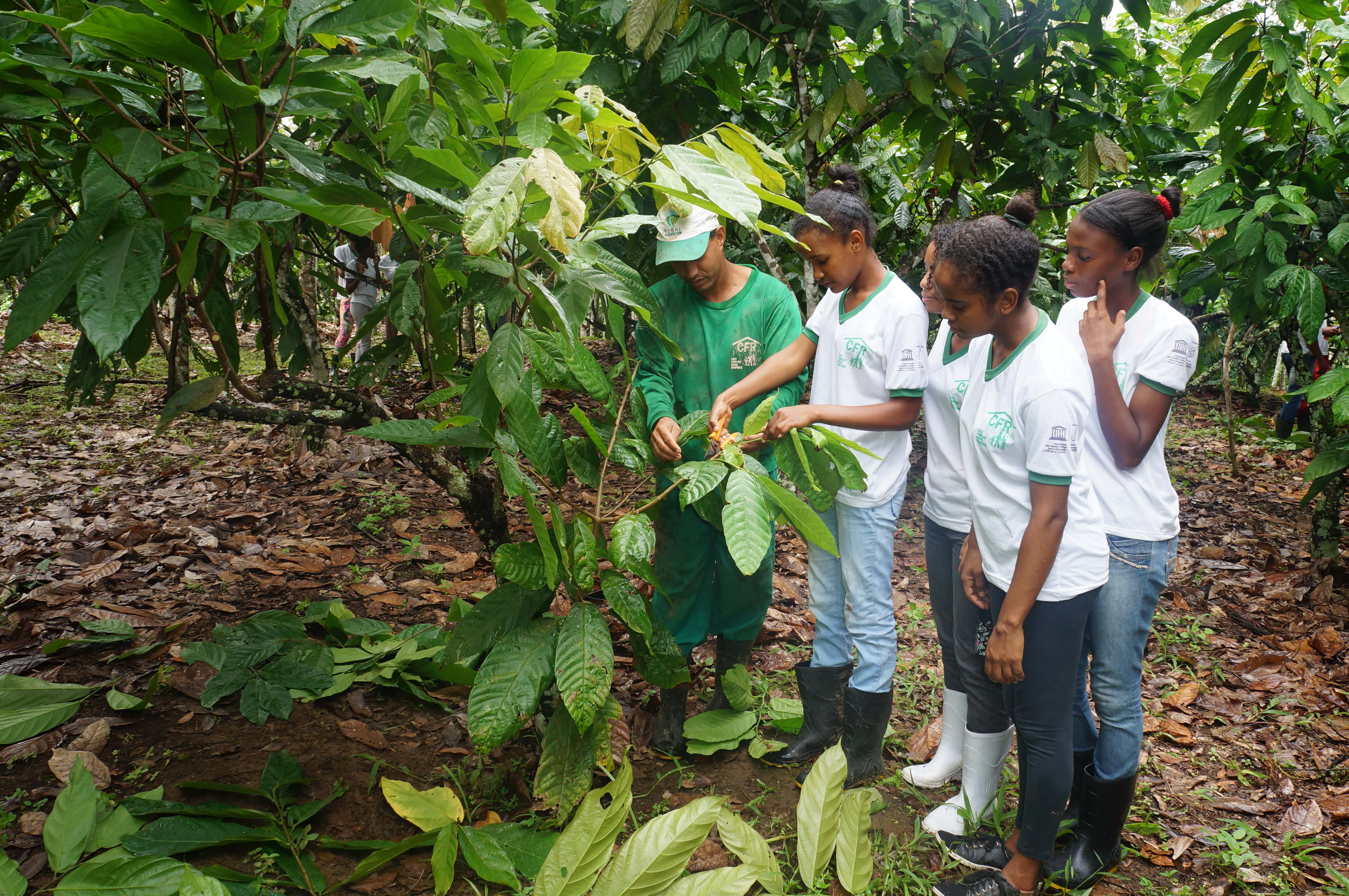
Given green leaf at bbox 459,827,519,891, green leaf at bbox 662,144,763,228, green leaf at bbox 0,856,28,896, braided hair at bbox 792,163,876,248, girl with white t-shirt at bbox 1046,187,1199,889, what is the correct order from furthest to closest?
braided hair at bbox 792,163,876,248 < girl with white t-shirt at bbox 1046,187,1199,889 < green leaf at bbox 459,827,519,891 < green leaf at bbox 0,856,28,896 < green leaf at bbox 662,144,763,228

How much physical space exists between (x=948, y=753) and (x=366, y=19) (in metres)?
2.29

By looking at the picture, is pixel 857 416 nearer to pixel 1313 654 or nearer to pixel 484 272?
pixel 484 272

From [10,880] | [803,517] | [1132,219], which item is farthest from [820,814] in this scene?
[10,880]

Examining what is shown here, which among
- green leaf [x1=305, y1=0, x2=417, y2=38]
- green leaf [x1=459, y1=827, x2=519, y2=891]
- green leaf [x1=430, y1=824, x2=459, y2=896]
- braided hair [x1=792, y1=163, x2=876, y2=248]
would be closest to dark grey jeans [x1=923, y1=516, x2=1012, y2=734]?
braided hair [x1=792, y1=163, x2=876, y2=248]

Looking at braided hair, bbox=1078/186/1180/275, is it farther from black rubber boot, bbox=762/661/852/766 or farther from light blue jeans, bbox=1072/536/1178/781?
black rubber boot, bbox=762/661/852/766

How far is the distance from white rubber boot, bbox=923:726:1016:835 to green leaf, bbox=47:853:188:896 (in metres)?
1.75

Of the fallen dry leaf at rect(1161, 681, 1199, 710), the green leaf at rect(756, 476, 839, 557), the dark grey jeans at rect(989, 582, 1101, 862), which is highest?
the green leaf at rect(756, 476, 839, 557)

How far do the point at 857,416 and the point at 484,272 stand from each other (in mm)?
1050

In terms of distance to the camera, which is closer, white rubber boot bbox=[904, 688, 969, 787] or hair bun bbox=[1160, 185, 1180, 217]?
hair bun bbox=[1160, 185, 1180, 217]

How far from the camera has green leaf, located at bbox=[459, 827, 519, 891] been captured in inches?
73.1

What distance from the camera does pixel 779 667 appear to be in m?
3.13

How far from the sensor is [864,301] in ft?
7.61

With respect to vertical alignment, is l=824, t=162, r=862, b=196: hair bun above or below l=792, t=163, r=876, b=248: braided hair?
above

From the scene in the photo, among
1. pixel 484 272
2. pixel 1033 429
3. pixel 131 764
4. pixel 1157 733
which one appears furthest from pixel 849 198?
pixel 131 764
